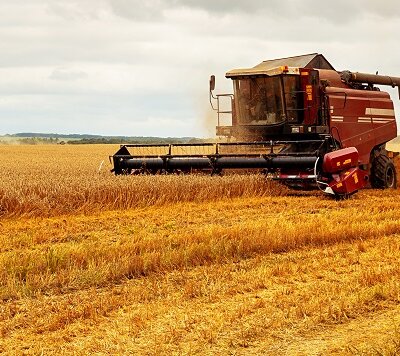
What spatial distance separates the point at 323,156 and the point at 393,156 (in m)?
4.97

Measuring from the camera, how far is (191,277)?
5.50 meters

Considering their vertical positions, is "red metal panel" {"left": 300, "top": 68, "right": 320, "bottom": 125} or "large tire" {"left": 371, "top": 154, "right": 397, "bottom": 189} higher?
"red metal panel" {"left": 300, "top": 68, "right": 320, "bottom": 125}

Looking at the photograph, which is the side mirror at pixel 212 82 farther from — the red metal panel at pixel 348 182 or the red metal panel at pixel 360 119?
the red metal panel at pixel 348 182

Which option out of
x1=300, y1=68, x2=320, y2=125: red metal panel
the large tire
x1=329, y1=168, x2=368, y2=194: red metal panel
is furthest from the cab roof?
x1=329, y1=168, x2=368, y2=194: red metal panel

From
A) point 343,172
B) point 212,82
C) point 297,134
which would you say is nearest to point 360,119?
point 297,134

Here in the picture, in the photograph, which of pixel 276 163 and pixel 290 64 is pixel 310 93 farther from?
pixel 276 163

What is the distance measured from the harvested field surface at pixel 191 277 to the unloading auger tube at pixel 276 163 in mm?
1280

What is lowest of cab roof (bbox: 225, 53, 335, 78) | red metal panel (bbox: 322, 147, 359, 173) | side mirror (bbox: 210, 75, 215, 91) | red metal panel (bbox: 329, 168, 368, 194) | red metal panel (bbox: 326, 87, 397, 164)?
red metal panel (bbox: 329, 168, 368, 194)

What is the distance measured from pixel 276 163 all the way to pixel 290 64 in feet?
10.3

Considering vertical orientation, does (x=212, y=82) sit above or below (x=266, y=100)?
above

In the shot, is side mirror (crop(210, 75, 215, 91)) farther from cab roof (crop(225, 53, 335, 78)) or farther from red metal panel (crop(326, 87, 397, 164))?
red metal panel (crop(326, 87, 397, 164))

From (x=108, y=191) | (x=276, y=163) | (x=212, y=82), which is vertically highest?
(x=212, y=82)

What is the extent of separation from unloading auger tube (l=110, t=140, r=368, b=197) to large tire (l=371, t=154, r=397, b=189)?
1.77 meters

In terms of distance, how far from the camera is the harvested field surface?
13.0 ft
